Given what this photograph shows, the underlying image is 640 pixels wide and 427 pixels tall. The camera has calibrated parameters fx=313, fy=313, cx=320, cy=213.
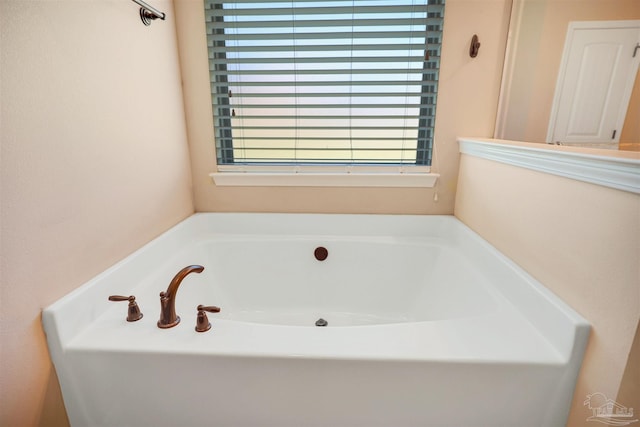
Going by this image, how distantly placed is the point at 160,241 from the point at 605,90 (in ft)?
6.93

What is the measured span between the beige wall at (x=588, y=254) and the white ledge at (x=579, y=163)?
2 cm

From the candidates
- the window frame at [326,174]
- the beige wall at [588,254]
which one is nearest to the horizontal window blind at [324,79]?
the window frame at [326,174]

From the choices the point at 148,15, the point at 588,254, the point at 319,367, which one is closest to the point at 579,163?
the point at 588,254

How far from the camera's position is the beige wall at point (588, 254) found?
0.66m

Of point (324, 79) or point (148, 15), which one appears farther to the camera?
point (324, 79)

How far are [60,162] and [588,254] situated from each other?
1.37 meters

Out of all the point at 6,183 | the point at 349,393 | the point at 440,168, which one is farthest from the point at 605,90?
the point at 6,183

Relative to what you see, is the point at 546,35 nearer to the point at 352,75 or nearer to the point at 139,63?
the point at 352,75

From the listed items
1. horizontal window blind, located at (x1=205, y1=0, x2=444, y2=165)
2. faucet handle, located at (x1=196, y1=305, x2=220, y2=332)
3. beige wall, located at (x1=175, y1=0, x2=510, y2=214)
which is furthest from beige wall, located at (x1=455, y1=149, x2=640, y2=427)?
faucet handle, located at (x1=196, y1=305, x2=220, y2=332)

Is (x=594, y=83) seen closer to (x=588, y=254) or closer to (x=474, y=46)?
(x=474, y=46)

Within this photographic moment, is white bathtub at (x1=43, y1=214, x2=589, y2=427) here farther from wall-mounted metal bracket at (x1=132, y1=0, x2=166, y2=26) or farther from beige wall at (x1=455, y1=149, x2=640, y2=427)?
wall-mounted metal bracket at (x1=132, y1=0, x2=166, y2=26)

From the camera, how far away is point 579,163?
77 cm

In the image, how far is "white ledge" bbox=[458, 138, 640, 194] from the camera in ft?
2.13

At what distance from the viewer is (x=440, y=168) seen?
1.58 metres
